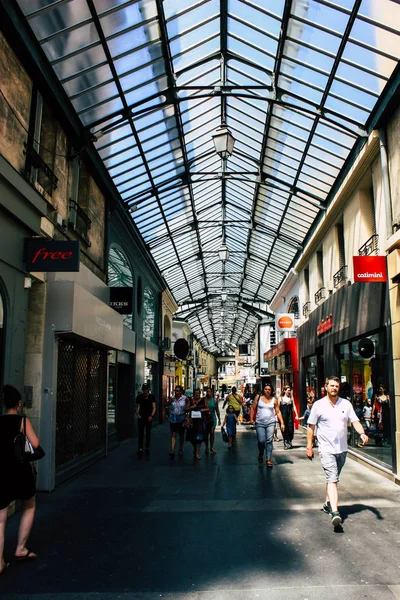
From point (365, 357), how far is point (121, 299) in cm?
648

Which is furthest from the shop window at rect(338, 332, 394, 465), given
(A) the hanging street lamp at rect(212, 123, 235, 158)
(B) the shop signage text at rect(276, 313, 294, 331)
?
(B) the shop signage text at rect(276, 313, 294, 331)

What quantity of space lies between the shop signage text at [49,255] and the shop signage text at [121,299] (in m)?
5.49

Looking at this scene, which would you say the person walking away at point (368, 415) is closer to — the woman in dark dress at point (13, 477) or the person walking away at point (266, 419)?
the person walking away at point (266, 419)

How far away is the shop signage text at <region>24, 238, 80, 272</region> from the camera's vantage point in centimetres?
702

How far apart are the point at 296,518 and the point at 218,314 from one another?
34577 millimetres

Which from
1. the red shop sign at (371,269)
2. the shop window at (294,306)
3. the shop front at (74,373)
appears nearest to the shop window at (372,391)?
the red shop sign at (371,269)

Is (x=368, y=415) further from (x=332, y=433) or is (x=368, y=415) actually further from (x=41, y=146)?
(x=41, y=146)

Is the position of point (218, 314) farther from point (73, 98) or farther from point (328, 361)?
point (73, 98)

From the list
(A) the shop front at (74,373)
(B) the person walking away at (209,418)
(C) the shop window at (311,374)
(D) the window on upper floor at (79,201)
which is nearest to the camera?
(A) the shop front at (74,373)

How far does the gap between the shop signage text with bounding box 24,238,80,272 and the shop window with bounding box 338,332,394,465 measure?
6069 mm

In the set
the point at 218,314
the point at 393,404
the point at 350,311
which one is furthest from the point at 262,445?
the point at 218,314

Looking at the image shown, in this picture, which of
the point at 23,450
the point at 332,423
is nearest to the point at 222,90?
the point at 332,423

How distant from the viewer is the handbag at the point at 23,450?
425 cm

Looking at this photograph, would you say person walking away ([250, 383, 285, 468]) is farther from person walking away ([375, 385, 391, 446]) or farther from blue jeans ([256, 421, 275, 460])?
person walking away ([375, 385, 391, 446])
